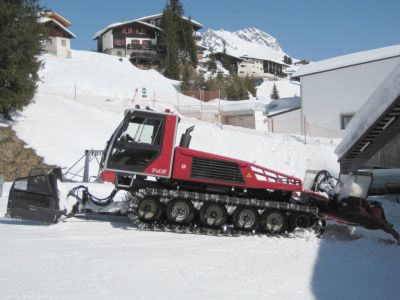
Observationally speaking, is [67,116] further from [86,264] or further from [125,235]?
[86,264]

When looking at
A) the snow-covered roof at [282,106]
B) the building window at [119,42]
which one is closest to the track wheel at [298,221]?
the snow-covered roof at [282,106]

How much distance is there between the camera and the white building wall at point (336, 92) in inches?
1114

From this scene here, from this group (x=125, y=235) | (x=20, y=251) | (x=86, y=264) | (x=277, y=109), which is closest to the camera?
(x=86, y=264)

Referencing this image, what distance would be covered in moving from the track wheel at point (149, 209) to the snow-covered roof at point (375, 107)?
462cm

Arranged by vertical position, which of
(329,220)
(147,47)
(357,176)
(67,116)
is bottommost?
(329,220)

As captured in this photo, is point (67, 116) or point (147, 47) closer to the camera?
point (67, 116)

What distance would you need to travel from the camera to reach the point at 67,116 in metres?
24.6

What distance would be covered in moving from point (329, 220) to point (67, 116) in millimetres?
18171

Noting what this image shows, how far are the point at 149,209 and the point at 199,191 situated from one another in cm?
106

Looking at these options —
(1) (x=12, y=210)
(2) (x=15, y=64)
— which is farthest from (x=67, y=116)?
(1) (x=12, y=210)

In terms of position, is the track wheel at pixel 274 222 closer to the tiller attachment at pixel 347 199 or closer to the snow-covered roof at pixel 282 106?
the tiller attachment at pixel 347 199

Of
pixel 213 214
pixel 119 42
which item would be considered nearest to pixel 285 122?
pixel 213 214

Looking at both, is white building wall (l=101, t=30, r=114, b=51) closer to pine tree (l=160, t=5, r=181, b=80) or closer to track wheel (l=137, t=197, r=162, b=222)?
pine tree (l=160, t=5, r=181, b=80)

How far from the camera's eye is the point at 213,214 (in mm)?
9023
